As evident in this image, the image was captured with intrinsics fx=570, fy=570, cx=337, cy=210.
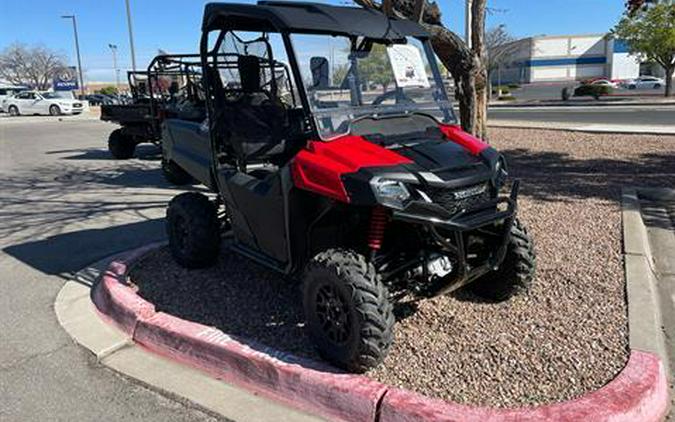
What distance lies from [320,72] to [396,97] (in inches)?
22.6

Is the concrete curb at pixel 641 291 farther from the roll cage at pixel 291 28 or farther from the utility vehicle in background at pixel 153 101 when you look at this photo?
the utility vehicle in background at pixel 153 101

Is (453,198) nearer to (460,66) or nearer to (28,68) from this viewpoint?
(460,66)

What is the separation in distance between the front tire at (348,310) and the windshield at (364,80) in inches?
34.2

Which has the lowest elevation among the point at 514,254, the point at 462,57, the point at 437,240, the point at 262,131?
the point at 514,254

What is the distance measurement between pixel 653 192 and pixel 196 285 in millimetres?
6220

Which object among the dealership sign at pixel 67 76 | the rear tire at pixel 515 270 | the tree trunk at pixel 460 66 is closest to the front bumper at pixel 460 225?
the rear tire at pixel 515 270

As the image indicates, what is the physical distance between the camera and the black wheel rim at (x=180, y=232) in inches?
195

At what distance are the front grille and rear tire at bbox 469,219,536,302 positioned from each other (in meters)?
0.70

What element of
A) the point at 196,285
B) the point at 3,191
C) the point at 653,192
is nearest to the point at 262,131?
the point at 196,285

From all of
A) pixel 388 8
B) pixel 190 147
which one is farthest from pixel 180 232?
pixel 388 8

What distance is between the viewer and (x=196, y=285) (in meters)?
4.79

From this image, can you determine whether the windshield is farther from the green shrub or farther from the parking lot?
the green shrub

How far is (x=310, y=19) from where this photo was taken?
366cm

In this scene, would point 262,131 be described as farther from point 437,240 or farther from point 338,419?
point 338,419
